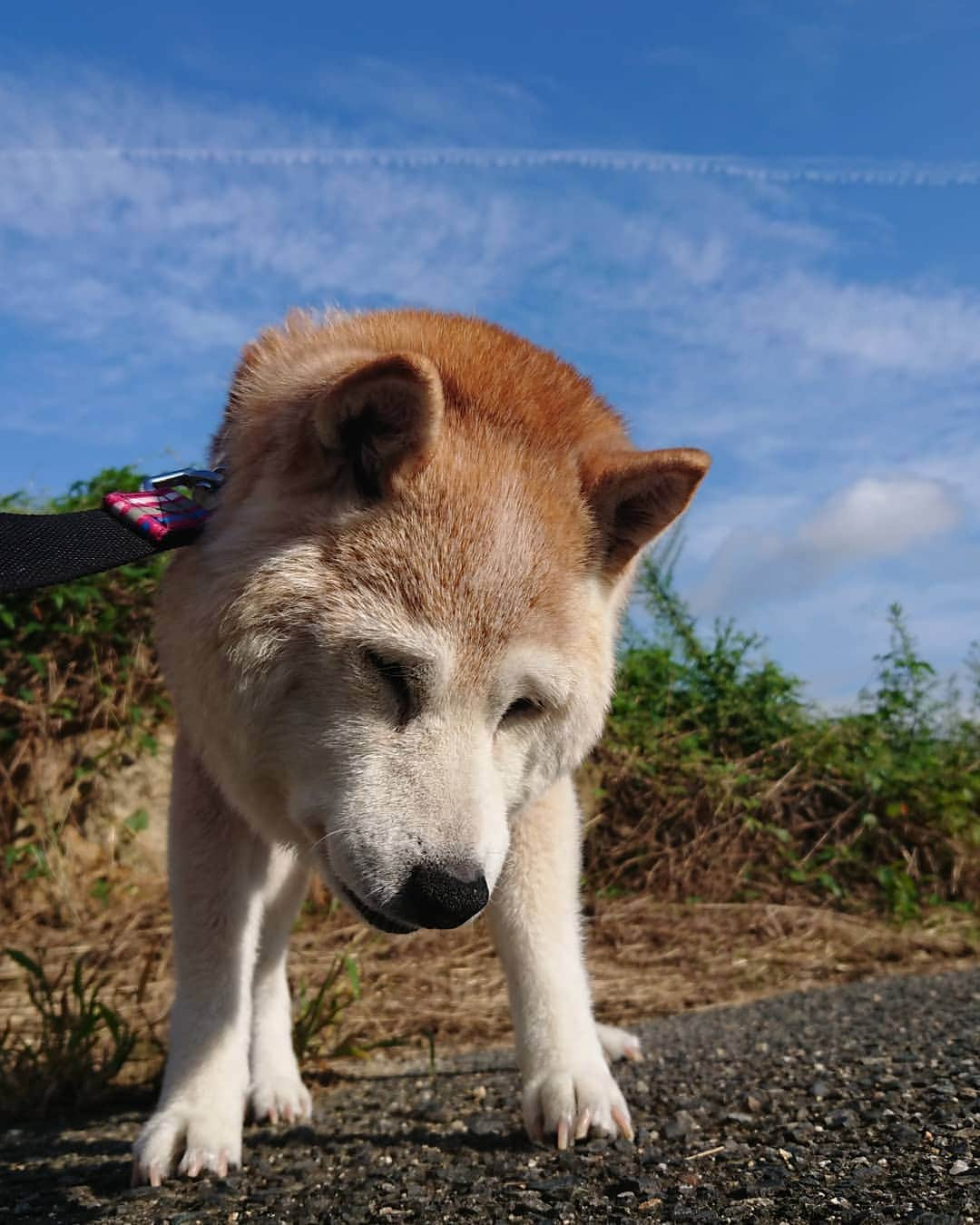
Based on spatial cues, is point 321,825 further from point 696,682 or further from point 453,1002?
point 696,682

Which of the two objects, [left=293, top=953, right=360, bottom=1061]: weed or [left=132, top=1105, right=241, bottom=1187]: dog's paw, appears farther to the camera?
[left=293, top=953, right=360, bottom=1061]: weed

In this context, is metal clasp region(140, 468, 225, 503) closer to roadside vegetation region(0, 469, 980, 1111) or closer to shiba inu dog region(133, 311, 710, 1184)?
shiba inu dog region(133, 311, 710, 1184)

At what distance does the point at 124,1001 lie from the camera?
4.59 metres

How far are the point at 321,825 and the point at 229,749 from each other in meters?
0.32

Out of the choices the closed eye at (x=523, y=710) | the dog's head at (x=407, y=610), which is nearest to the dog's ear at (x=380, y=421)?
the dog's head at (x=407, y=610)

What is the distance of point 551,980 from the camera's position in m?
2.99

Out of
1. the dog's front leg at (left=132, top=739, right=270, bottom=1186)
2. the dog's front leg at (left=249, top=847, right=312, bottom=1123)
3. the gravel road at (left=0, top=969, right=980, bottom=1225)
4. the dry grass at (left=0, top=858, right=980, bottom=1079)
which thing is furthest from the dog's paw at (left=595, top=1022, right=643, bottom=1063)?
the dog's front leg at (left=132, top=739, right=270, bottom=1186)

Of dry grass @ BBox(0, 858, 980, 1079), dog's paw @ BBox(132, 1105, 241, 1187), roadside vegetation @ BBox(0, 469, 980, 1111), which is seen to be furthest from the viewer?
roadside vegetation @ BBox(0, 469, 980, 1111)

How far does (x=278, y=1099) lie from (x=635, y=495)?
2109 mm

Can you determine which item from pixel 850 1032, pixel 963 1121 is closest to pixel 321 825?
pixel 963 1121

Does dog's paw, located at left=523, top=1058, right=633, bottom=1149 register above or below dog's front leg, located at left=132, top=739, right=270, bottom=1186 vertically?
below

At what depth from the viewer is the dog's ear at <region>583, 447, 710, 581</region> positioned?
2625 millimetres

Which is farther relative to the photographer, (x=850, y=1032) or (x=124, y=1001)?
(x=124, y=1001)

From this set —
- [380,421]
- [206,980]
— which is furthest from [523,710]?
[206,980]
